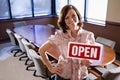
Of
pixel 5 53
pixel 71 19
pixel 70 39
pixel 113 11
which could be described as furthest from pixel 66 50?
pixel 5 53

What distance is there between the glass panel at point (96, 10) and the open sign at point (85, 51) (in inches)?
138

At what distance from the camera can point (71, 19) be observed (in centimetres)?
120

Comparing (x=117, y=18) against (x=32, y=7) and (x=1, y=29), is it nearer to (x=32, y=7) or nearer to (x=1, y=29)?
(x=32, y=7)

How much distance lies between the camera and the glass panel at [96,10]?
4.25 m

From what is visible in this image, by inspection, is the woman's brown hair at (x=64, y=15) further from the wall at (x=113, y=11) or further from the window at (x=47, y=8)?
the window at (x=47, y=8)

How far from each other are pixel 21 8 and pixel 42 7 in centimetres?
80

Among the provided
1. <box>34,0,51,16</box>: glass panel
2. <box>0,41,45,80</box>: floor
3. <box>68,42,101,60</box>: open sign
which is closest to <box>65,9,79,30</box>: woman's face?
<box>68,42,101,60</box>: open sign

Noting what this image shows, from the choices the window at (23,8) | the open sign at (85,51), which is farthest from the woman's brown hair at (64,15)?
the window at (23,8)

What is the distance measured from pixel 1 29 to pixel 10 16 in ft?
1.75

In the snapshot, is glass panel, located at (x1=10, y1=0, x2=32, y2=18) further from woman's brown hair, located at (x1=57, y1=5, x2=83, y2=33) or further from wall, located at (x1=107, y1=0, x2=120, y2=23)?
woman's brown hair, located at (x1=57, y1=5, x2=83, y2=33)

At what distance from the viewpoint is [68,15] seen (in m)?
1.21

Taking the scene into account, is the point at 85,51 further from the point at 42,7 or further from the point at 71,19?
the point at 42,7

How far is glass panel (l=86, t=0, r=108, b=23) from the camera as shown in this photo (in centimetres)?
425

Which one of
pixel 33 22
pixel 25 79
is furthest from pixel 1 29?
pixel 25 79
